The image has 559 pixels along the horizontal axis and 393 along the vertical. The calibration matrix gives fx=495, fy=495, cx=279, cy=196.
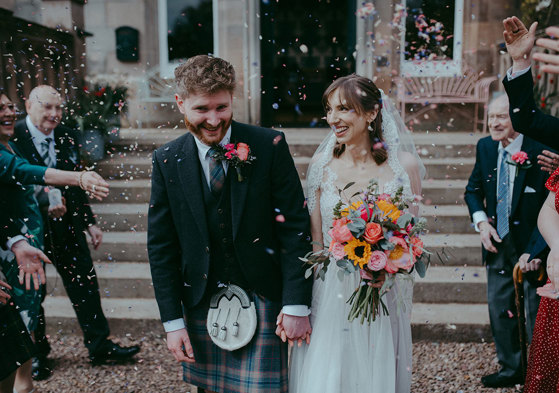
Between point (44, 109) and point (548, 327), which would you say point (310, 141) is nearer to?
point (44, 109)

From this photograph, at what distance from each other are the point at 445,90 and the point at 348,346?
6.32m

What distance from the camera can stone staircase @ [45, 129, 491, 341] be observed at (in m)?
4.45

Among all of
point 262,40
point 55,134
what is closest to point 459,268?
point 55,134

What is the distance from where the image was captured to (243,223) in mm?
2238

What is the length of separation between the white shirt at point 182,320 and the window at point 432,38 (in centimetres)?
608

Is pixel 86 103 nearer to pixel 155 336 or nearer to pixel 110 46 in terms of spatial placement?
pixel 110 46

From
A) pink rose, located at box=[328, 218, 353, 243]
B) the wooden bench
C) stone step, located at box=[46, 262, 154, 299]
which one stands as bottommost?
stone step, located at box=[46, 262, 154, 299]

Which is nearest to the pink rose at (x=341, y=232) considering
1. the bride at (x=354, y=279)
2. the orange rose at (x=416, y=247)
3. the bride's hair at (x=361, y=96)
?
the bride at (x=354, y=279)

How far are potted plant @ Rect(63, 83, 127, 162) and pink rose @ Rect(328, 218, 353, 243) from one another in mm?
5192

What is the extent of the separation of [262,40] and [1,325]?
666cm

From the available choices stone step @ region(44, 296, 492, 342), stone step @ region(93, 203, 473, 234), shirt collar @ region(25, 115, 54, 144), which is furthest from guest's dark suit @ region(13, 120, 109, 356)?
stone step @ region(93, 203, 473, 234)

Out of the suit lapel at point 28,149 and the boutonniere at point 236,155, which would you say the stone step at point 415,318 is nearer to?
the suit lapel at point 28,149

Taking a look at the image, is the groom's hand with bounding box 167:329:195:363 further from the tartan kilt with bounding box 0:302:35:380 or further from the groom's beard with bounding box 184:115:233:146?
the tartan kilt with bounding box 0:302:35:380

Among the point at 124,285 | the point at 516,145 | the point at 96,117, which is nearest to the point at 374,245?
the point at 516,145
